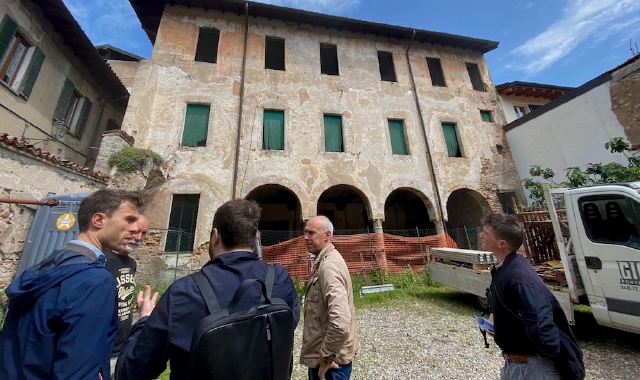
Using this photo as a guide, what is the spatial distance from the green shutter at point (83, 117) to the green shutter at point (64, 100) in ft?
1.46

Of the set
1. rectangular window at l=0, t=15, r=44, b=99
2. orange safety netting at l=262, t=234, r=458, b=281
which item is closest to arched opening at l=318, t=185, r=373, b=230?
orange safety netting at l=262, t=234, r=458, b=281

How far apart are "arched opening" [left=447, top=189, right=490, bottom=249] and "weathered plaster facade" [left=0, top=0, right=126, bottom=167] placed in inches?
581

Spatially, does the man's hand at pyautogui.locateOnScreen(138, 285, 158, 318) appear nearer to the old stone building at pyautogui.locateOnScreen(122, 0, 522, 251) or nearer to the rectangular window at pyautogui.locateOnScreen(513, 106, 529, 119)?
the old stone building at pyautogui.locateOnScreen(122, 0, 522, 251)

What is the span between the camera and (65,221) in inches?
185

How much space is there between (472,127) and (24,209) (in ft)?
49.6

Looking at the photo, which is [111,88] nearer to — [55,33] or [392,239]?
[55,33]

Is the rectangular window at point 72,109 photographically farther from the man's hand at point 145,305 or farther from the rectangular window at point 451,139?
the rectangular window at point 451,139

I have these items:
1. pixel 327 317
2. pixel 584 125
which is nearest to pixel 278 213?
pixel 327 317

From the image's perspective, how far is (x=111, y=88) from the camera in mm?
10742

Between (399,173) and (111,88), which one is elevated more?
(111,88)

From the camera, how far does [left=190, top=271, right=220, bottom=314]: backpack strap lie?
112 cm

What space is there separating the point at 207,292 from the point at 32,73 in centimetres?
1066

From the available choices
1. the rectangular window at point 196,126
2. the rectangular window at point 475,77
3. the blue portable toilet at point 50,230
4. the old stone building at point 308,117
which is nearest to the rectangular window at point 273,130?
the old stone building at point 308,117

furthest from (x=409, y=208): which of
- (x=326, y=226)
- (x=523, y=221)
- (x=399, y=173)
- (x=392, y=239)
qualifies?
(x=326, y=226)
